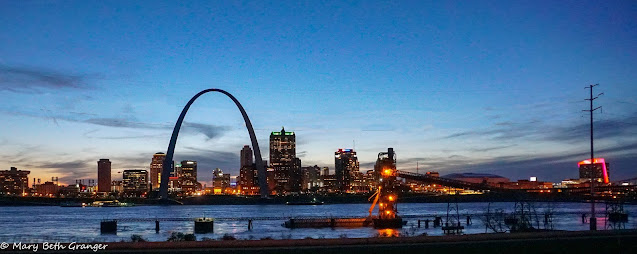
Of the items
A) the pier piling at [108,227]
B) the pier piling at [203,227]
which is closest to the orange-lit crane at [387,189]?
the pier piling at [203,227]

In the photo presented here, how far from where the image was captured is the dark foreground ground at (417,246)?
25.6 metres

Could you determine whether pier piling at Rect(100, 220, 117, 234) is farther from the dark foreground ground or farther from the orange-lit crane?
the dark foreground ground

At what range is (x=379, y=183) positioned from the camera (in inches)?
2771

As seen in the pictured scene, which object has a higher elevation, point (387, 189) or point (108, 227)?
point (387, 189)

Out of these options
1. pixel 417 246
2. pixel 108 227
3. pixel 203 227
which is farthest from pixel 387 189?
pixel 417 246

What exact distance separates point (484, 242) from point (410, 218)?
89287 millimetres

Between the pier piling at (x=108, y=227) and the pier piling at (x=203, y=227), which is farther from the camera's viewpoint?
the pier piling at (x=108, y=227)

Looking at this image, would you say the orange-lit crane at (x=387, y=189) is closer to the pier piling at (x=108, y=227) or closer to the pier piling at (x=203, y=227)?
the pier piling at (x=203, y=227)

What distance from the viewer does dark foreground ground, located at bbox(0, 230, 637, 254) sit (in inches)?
1007

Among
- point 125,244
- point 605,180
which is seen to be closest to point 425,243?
point 125,244

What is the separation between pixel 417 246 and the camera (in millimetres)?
26859

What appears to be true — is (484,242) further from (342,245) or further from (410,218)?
(410,218)

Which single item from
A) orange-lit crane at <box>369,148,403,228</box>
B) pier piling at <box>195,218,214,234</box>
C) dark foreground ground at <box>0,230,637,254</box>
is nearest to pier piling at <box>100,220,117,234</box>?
pier piling at <box>195,218,214,234</box>

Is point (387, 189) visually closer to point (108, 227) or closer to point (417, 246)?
point (108, 227)
